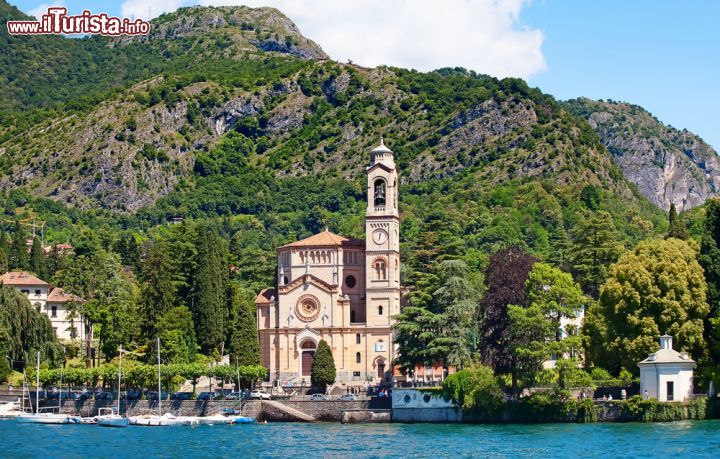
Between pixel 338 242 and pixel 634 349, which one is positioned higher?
pixel 338 242

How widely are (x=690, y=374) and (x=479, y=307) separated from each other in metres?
16.7

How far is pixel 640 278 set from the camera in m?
86.6

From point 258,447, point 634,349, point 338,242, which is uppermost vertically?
point 338,242

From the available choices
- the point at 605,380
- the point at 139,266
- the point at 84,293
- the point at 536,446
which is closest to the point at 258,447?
the point at 536,446

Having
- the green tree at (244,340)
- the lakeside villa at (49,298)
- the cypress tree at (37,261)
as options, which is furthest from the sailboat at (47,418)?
the cypress tree at (37,261)

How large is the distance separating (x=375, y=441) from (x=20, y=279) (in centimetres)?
6351

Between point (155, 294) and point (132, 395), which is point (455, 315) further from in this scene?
point (155, 294)

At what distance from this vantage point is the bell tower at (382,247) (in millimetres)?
112062

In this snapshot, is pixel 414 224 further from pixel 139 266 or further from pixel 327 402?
pixel 327 402

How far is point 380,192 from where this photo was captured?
376 ft

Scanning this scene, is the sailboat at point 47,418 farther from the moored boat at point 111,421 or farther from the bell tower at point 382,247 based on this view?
the bell tower at point 382,247

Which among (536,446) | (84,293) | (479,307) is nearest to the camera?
(536,446)

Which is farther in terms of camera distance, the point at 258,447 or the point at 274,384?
the point at 274,384

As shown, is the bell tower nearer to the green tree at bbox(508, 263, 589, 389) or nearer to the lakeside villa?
the green tree at bbox(508, 263, 589, 389)
